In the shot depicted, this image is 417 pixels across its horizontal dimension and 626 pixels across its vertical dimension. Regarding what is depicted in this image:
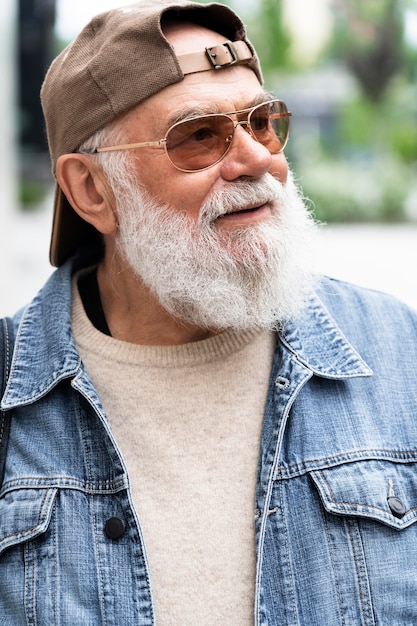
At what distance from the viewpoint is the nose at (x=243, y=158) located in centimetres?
215

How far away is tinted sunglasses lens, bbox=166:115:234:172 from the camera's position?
2.15 m

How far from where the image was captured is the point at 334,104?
2236 centimetres

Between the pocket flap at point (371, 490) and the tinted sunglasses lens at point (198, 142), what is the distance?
887 millimetres

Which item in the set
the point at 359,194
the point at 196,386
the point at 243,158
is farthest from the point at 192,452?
the point at 359,194

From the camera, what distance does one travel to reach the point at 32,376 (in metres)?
2.21

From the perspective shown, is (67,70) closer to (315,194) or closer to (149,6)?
(149,6)

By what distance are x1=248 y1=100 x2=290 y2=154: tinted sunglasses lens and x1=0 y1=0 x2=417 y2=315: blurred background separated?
1257 centimetres

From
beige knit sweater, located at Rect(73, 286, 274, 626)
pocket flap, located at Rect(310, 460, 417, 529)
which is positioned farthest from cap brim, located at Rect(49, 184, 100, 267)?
pocket flap, located at Rect(310, 460, 417, 529)

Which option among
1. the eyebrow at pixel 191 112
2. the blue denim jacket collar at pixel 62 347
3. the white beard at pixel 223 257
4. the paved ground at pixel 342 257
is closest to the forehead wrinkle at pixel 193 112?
the eyebrow at pixel 191 112

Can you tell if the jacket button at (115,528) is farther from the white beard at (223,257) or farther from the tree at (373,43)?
the tree at (373,43)

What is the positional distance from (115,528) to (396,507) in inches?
28.1

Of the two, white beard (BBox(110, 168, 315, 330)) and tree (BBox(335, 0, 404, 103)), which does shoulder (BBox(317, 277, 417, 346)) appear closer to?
white beard (BBox(110, 168, 315, 330))

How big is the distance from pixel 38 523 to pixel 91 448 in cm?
24

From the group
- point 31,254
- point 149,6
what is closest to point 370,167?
point 31,254
